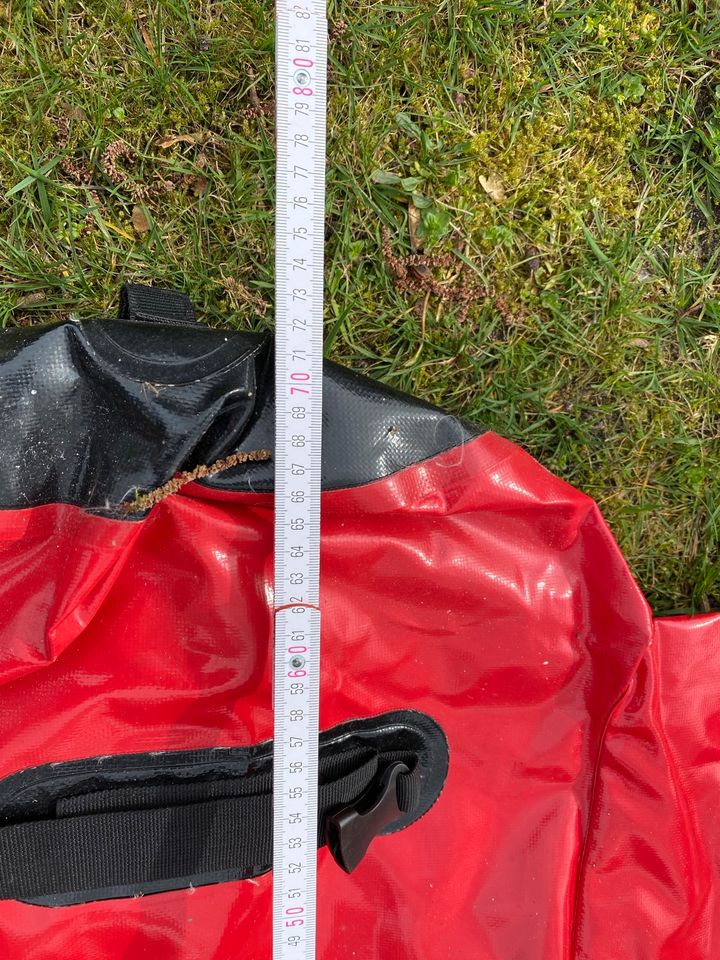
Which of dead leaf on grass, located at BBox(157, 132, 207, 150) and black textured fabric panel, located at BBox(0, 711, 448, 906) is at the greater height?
dead leaf on grass, located at BBox(157, 132, 207, 150)

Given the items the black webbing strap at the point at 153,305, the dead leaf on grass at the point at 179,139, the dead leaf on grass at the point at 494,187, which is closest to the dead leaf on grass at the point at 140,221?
the dead leaf on grass at the point at 179,139

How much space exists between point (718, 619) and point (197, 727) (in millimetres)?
1092

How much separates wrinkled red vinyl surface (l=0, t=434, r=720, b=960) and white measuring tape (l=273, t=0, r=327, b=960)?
0.04 m

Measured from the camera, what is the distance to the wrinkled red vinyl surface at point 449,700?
1201 mm

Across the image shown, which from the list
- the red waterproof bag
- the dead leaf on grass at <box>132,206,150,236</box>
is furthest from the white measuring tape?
the dead leaf on grass at <box>132,206,150,236</box>

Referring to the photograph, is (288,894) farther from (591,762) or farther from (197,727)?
(591,762)

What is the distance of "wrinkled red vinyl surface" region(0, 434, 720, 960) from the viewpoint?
1.20 m

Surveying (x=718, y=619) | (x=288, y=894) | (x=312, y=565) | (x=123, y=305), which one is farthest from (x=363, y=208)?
(x=288, y=894)

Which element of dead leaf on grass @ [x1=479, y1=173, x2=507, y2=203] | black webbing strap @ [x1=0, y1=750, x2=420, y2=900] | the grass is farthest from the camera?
dead leaf on grass @ [x1=479, y1=173, x2=507, y2=203]

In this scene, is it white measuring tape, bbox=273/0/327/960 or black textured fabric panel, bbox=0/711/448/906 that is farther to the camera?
white measuring tape, bbox=273/0/327/960

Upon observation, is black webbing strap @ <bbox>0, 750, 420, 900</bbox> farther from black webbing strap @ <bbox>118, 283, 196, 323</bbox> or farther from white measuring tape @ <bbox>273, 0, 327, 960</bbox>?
black webbing strap @ <bbox>118, 283, 196, 323</bbox>

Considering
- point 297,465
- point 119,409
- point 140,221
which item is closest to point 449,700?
point 297,465

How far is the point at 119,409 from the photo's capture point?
1140 millimetres

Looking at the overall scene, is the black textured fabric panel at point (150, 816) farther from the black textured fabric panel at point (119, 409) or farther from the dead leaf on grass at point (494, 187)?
the dead leaf on grass at point (494, 187)
